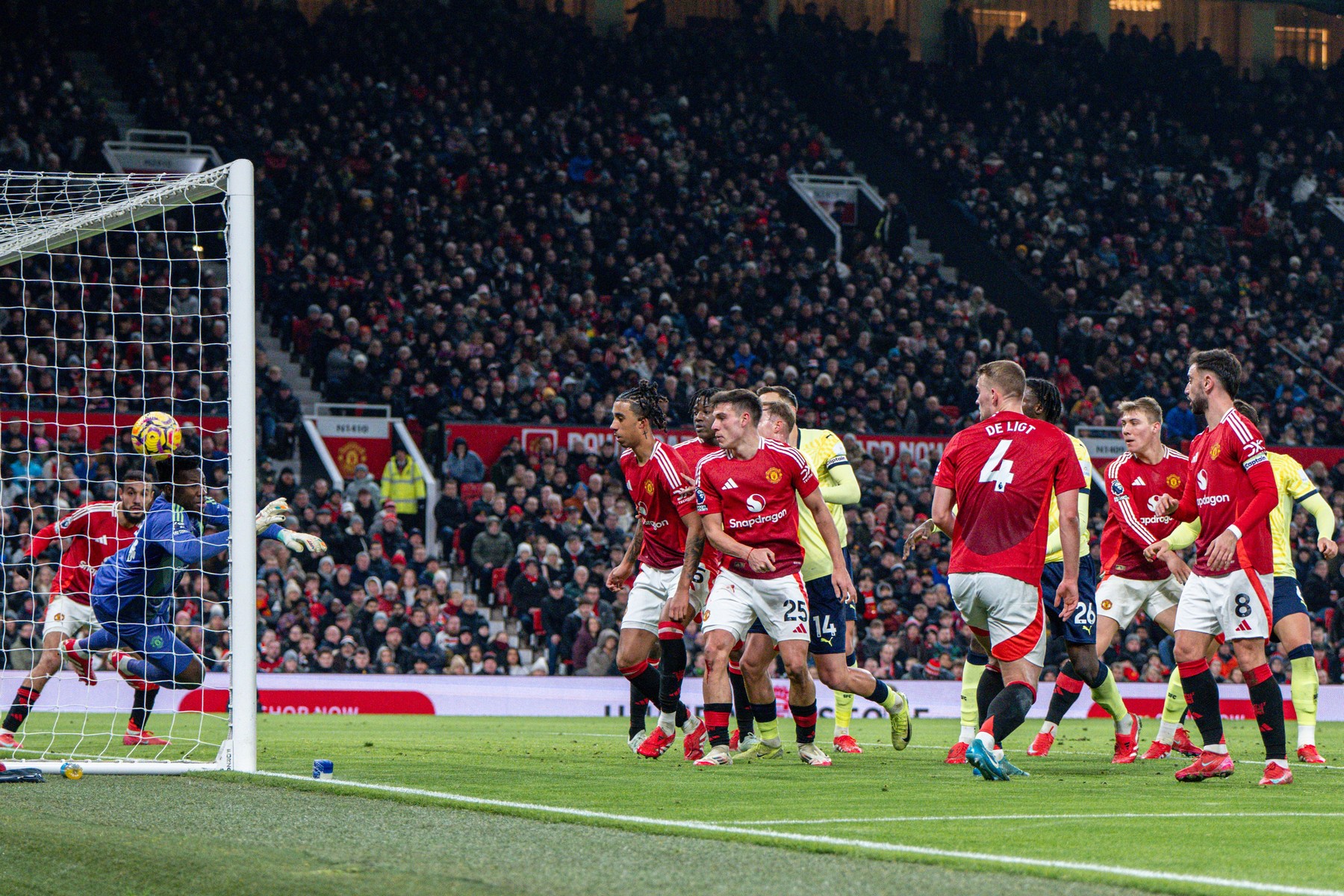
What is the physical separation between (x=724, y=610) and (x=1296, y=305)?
26228 mm

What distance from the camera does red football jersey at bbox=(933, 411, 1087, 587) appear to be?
8.70 m

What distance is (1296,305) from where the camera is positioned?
32.6 metres

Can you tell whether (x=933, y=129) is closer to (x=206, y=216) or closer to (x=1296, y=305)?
(x=1296, y=305)

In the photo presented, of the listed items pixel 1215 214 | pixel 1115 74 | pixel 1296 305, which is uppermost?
pixel 1115 74

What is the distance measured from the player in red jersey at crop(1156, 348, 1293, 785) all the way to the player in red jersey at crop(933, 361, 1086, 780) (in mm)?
736

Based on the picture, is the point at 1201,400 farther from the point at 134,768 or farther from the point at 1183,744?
the point at 134,768

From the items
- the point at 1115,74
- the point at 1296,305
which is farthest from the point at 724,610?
the point at 1115,74

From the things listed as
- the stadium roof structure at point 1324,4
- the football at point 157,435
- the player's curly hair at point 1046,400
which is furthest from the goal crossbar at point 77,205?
the stadium roof structure at point 1324,4

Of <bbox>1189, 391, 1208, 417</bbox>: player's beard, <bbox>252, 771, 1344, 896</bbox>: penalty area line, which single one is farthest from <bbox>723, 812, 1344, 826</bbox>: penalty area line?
<bbox>1189, 391, 1208, 417</bbox>: player's beard

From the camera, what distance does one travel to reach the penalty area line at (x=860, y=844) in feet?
16.0

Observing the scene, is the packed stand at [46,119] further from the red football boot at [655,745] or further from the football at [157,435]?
the red football boot at [655,745]

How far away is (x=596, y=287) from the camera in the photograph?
28.5 metres

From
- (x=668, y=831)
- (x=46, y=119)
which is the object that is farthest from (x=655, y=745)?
(x=46, y=119)

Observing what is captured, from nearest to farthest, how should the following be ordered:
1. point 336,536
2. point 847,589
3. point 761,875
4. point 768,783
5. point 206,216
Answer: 1. point 761,875
2. point 768,783
3. point 847,589
4. point 336,536
5. point 206,216
